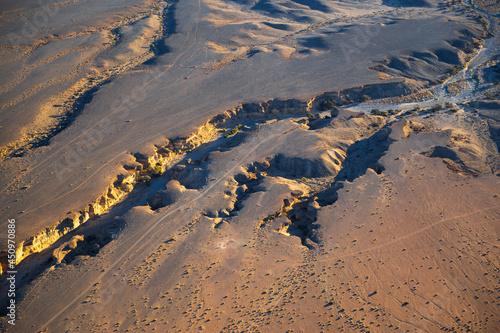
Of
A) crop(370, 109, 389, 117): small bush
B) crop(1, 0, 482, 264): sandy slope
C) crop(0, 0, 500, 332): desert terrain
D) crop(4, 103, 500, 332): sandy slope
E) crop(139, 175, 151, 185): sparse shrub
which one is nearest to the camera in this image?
crop(4, 103, 500, 332): sandy slope

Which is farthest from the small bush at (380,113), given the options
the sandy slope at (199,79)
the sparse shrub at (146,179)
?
the sparse shrub at (146,179)

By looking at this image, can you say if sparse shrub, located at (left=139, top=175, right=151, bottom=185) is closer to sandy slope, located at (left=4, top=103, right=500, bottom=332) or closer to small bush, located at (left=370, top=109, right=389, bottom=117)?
sandy slope, located at (left=4, top=103, right=500, bottom=332)

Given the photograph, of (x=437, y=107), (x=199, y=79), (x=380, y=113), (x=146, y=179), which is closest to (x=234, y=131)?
(x=146, y=179)

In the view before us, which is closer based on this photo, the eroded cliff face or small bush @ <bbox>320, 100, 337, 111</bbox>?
the eroded cliff face

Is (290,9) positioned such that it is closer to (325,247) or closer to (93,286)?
(325,247)

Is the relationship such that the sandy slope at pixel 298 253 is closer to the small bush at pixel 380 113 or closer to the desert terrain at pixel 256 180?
the desert terrain at pixel 256 180

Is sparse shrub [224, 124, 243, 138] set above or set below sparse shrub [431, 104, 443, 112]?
below

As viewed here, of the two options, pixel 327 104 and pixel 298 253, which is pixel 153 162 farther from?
pixel 327 104

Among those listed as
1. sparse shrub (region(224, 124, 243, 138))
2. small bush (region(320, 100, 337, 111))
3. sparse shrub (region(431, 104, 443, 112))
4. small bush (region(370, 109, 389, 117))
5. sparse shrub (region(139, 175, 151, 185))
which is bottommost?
sparse shrub (region(139, 175, 151, 185))

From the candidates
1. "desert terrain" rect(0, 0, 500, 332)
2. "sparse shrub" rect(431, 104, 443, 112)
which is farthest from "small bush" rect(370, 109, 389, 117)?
"sparse shrub" rect(431, 104, 443, 112)
